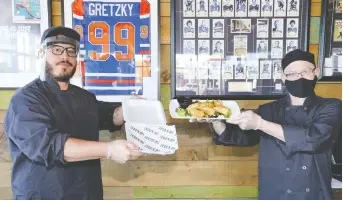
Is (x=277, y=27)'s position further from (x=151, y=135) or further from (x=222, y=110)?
(x=151, y=135)

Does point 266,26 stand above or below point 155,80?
above

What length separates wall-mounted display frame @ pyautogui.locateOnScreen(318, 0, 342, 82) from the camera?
1958 mm

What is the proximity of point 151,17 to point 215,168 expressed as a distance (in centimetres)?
99

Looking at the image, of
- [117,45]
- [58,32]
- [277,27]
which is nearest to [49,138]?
[58,32]

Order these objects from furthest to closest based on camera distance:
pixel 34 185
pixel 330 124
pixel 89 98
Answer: pixel 89 98 < pixel 330 124 < pixel 34 185

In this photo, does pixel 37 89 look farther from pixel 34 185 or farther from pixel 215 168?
pixel 215 168

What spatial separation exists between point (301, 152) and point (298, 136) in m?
0.09

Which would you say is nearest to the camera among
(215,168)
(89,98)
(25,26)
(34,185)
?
(34,185)

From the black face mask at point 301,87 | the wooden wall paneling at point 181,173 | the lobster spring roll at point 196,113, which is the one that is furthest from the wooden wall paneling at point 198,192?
the black face mask at point 301,87

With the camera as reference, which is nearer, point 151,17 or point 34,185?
point 34,185

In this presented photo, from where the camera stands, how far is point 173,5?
193 cm

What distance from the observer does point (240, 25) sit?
1.96 m

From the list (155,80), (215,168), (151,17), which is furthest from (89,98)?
(215,168)

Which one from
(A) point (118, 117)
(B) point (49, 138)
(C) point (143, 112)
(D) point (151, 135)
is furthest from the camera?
(A) point (118, 117)
